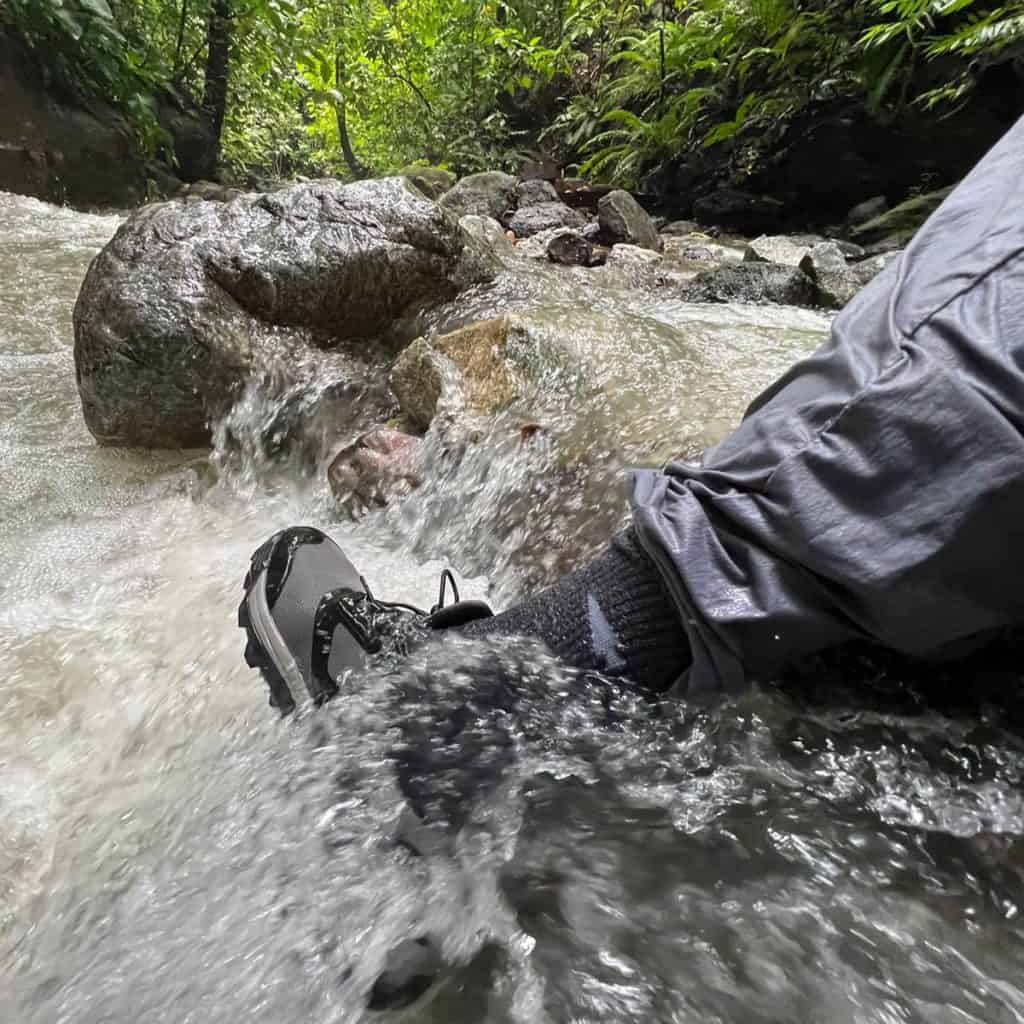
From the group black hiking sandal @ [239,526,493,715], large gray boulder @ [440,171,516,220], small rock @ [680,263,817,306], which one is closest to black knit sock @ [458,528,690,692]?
black hiking sandal @ [239,526,493,715]

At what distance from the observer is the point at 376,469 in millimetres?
2434

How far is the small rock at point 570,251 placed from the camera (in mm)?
5059

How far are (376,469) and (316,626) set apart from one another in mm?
1175

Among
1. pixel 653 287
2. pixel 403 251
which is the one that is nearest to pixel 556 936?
pixel 403 251

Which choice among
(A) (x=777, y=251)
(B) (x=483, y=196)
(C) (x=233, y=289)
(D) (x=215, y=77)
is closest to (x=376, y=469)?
(C) (x=233, y=289)

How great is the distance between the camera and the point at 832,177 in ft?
20.7

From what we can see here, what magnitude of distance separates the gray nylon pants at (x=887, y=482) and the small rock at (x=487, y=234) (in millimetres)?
2786

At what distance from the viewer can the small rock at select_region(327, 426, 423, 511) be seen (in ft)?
7.82

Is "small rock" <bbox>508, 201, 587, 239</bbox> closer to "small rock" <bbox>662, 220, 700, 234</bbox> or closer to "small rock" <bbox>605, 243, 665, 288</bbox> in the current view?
"small rock" <bbox>662, 220, 700, 234</bbox>

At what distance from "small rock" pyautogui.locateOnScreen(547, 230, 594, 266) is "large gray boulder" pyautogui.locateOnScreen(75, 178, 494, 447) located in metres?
1.97

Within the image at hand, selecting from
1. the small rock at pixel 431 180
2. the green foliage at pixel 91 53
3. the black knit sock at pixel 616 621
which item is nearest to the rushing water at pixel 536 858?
the black knit sock at pixel 616 621

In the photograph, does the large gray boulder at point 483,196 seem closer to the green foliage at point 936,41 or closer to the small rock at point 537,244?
the small rock at point 537,244

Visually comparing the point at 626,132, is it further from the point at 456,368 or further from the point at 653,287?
the point at 456,368

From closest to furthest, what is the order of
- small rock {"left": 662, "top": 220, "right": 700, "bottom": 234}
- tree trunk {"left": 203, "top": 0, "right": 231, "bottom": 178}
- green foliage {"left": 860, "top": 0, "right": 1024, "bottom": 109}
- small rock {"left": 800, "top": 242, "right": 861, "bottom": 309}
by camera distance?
small rock {"left": 800, "top": 242, "right": 861, "bottom": 309}
green foliage {"left": 860, "top": 0, "right": 1024, "bottom": 109}
small rock {"left": 662, "top": 220, "right": 700, "bottom": 234}
tree trunk {"left": 203, "top": 0, "right": 231, "bottom": 178}
